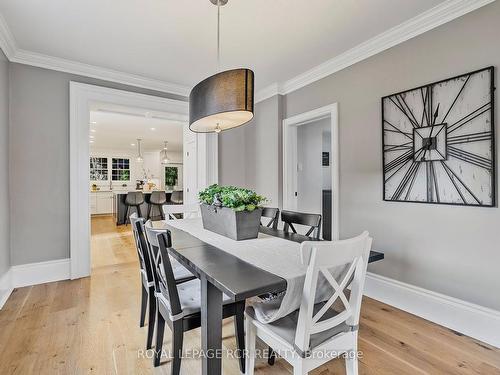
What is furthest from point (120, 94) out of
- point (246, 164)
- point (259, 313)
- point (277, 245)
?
point (259, 313)

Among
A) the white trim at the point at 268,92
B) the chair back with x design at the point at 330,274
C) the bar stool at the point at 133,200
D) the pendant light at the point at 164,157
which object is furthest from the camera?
the pendant light at the point at 164,157

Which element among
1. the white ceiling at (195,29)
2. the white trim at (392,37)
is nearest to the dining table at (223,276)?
the white ceiling at (195,29)

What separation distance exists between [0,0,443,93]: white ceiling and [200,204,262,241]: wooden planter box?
162cm

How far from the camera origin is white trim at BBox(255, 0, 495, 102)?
6.81ft

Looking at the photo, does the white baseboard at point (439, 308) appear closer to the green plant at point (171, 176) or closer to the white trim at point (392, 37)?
the white trim at point (392, 37)

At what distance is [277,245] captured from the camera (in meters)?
1.75

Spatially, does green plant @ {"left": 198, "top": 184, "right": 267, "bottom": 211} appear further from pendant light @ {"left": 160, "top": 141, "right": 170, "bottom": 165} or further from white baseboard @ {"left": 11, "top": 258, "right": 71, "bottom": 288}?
pendant light @ {"left": 160, "top": 141, "right": 170, "bottom": 165}

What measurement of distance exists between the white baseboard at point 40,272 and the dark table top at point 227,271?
223 centimetres

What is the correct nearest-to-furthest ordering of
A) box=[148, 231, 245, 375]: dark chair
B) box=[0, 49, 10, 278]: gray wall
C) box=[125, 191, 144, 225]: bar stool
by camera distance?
box=[148, 231, 245, 375]: dark chair < box=[0, 49, 10, 278]: gray wall < box=[125, 191, 144, 225]: bar stool

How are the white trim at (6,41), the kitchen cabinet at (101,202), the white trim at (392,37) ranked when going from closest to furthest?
the white trim at (392,37) < the white trim at (6,41) < the kitchen cabinet at (101,202)

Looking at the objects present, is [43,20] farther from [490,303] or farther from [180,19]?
[490,303]

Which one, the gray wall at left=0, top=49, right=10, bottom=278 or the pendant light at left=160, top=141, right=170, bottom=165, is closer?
the gray wall at left=0, top=49, right=10, bottom=278

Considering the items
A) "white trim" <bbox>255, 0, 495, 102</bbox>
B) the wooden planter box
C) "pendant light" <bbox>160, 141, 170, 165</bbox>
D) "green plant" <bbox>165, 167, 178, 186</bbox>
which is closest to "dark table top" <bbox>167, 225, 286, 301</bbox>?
the wooden planter box

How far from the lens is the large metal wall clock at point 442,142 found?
1.94m
